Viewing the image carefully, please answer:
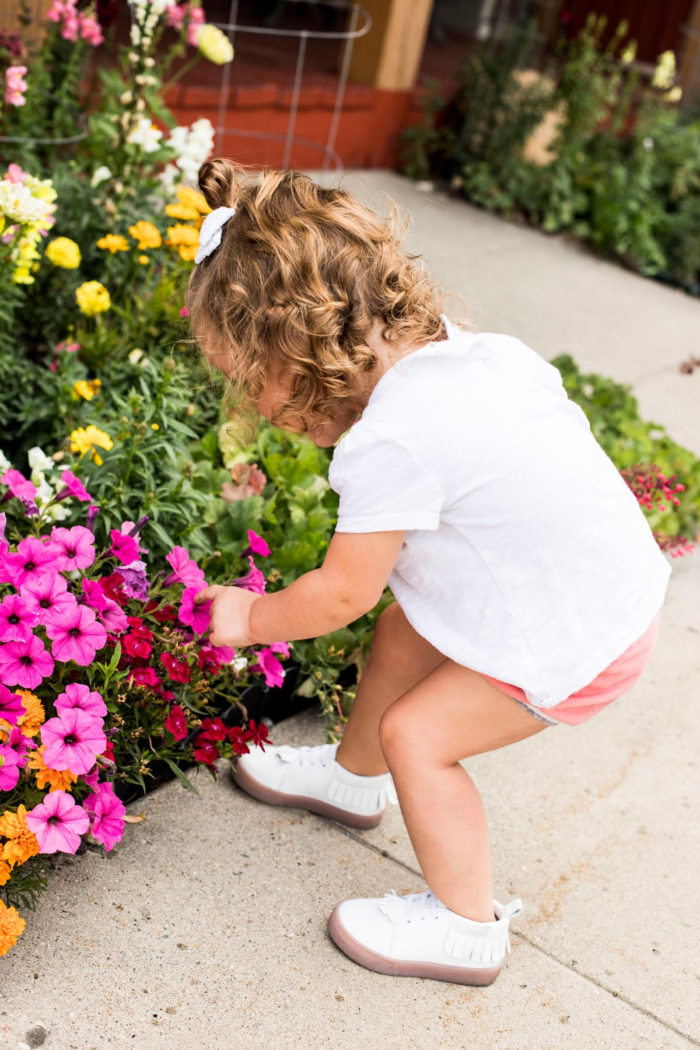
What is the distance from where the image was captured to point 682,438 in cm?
473

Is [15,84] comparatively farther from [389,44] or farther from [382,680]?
[389,44]

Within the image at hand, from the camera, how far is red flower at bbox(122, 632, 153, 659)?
178 cm

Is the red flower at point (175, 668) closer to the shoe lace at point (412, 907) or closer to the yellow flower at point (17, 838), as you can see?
the yellow flower at point (17, 838)

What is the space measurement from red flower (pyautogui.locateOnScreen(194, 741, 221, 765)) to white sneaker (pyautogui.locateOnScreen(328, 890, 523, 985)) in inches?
14.4

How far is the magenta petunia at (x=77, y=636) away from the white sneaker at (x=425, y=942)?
0.67 m

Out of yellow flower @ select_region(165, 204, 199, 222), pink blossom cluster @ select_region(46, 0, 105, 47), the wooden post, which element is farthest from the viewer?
the wooden post

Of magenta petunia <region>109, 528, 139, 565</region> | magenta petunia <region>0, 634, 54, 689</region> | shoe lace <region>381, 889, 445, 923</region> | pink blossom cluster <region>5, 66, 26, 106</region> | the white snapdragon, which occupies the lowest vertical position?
shoe lace <region>381, 889, 445, 923</region>

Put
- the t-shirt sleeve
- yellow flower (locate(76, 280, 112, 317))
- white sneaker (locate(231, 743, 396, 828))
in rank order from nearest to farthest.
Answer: the t-shirt sleeve
white sneaker (locate(231, 743, 396, 828))
yellow flower (locate(76, 280, 112, 317))

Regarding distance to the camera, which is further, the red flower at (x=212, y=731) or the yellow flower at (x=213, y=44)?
the yellow flower at (x=213, y=44)

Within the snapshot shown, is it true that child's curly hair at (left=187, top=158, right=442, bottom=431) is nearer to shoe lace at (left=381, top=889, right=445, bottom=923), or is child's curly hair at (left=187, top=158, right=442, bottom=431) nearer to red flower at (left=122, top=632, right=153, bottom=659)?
red flower at (left=122, top=632, right=153, bottom=659)

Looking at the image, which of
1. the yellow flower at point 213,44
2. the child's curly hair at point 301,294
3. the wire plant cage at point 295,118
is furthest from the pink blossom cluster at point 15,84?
the wire plant cage at point 295,118

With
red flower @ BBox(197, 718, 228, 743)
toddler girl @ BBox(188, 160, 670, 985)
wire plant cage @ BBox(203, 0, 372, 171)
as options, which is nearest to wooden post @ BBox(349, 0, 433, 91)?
wire plant cage @ BBox(203, 0, 372, 171)

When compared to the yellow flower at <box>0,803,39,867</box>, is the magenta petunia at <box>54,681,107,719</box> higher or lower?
higher

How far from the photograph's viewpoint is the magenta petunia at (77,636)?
171cm
